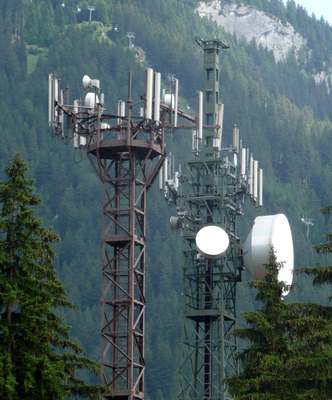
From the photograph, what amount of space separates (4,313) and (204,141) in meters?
20.8

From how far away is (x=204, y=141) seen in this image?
55.3 m

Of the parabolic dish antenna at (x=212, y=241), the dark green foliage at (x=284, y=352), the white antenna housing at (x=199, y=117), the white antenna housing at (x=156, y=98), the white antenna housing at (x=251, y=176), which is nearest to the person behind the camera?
the dark green foliage at (x=284, y=352)

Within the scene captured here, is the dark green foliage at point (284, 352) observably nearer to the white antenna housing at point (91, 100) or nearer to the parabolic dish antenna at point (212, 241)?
the parabolic dish antenna at point (212, 241)

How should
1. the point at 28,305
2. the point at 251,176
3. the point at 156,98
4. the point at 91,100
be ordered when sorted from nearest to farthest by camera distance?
the point at 28,305 → the point at 156,98 → the point at 91,100 → the point at 251,176

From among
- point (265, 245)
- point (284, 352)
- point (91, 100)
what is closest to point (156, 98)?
point (91, 100)

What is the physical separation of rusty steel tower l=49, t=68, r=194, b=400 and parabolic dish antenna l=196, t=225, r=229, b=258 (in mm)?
2036

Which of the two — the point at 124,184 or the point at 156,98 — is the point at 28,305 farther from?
the point at 156,98

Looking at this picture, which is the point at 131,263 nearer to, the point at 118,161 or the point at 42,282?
the point at 118,161

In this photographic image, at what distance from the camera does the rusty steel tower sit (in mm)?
47969

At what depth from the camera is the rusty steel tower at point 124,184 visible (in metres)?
48.0

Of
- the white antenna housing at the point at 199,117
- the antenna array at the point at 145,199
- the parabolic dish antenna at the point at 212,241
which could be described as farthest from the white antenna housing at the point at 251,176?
the parabolic dish antenna at the point at 212,241

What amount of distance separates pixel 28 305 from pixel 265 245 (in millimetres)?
17387

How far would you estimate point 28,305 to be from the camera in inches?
1373

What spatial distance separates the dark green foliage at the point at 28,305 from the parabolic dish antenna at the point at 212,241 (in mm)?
15341
